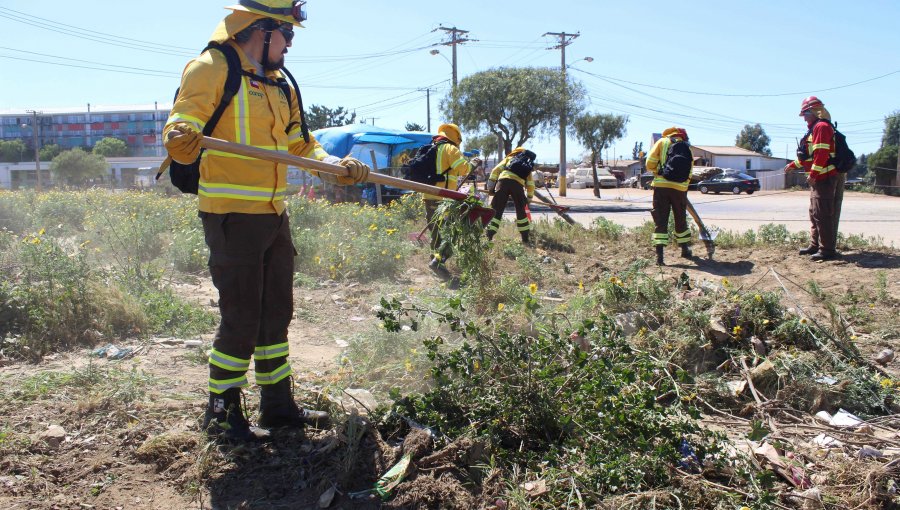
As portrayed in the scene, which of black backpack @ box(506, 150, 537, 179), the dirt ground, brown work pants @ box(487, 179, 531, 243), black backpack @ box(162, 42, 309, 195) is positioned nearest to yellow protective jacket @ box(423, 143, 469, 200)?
brown work pants @ box(487, 179, 531, 243)

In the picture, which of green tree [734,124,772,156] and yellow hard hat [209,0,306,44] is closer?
yellow hard hat [209,0,306,44]

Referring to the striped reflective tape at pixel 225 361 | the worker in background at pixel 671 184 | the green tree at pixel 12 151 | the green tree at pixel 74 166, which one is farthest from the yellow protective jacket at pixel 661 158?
the green tree at pixel 12 151

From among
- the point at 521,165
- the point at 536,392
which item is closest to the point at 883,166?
the point at 521,165

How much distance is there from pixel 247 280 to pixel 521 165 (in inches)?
279

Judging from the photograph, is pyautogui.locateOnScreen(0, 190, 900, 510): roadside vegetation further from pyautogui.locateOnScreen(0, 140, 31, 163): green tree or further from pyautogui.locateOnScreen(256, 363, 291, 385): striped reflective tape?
pyautogui.locateOnScreen(0, 140, 31, 163): green tree

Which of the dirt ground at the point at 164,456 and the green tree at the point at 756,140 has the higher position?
the green tree at the point at 756,140

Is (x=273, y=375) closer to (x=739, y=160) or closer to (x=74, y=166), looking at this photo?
(x=74, y=166)

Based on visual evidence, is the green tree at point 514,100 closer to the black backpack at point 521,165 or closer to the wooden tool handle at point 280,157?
the black backpack at point 521,165

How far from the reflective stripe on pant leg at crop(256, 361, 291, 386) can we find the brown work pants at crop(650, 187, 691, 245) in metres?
5.90

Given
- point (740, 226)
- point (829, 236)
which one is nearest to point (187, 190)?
point (829, 236)

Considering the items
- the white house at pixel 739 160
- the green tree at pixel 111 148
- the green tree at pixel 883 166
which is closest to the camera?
the green tree at pixel 883 166

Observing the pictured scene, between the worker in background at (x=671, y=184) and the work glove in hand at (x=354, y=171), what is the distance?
18.3ft

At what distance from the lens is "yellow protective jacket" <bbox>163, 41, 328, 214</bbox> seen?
2943 mm

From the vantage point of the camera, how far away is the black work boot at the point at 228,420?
313cm
